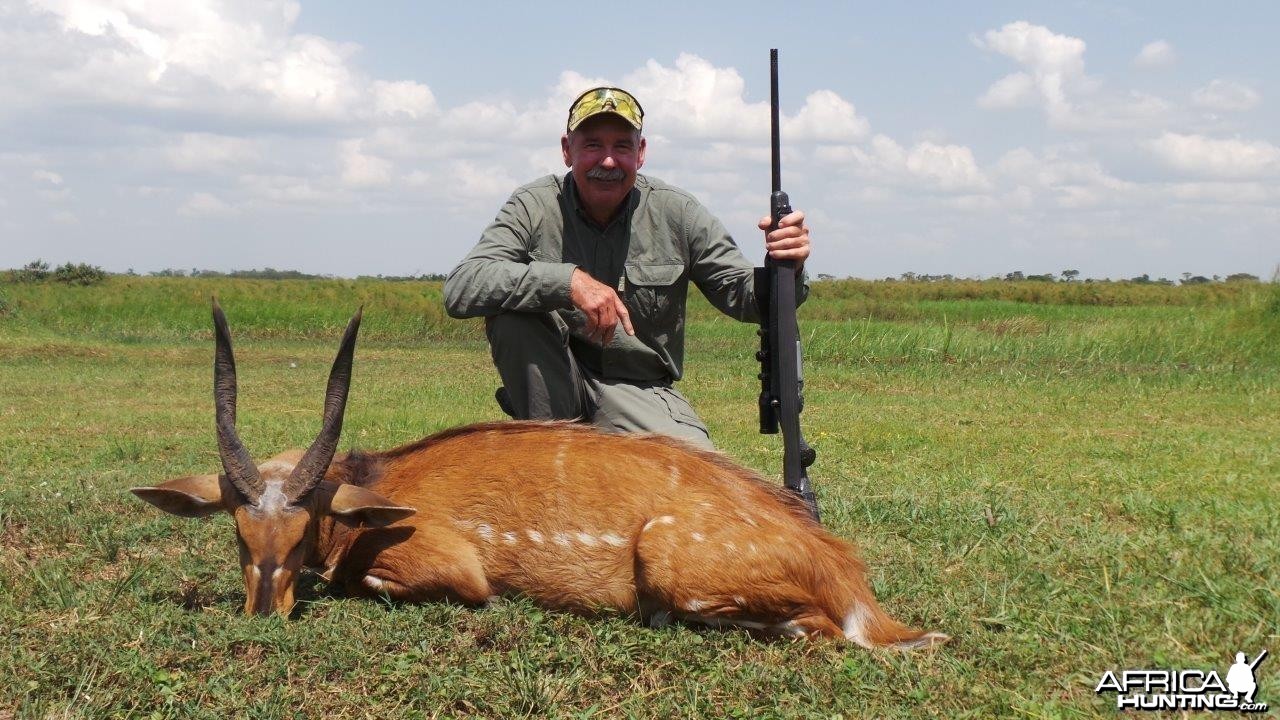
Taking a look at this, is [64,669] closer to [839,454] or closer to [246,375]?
[839,454]

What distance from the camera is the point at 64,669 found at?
371cm

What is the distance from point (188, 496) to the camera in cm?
431

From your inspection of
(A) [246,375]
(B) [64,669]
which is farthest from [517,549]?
(A) [246,375]

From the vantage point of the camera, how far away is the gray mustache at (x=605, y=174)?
5.48 m

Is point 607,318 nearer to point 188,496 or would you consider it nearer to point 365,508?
point 365,508

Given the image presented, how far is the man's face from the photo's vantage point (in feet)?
17.9

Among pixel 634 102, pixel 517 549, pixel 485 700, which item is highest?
pixel 634 102

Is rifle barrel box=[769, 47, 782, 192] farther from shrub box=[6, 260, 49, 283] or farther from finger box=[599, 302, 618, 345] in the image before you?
shrub box=[6, 260, 49, 283]

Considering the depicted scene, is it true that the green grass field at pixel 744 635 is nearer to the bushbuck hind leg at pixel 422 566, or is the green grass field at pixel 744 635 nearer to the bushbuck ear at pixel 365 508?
the bushbuck hind leg at pixel 422 566

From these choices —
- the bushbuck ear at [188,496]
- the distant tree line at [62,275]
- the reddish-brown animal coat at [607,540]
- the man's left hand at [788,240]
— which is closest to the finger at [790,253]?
the man's left hand at [788,240]

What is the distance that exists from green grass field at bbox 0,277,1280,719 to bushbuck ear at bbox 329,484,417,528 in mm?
344

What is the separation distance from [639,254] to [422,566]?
7.10 ft

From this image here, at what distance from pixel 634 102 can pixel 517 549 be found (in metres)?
2.38

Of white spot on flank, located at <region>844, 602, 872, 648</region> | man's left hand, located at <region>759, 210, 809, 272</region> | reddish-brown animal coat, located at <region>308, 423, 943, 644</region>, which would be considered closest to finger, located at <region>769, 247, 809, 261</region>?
man's left hand, located at <region>759, 210, 809, 272</region>
